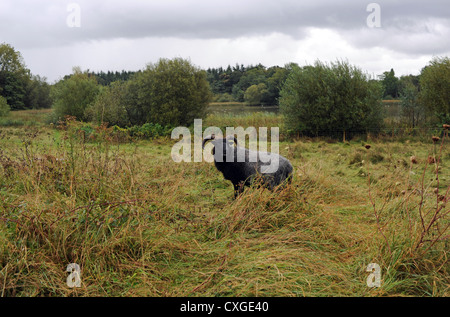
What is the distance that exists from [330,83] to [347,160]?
20.4 feet

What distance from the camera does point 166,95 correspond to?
16.1m

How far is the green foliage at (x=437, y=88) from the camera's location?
15086 mm

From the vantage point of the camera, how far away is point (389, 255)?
130 inches

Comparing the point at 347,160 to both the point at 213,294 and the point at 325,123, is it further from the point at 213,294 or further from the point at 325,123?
the point at 213,294

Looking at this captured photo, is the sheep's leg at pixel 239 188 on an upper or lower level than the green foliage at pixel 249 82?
lower

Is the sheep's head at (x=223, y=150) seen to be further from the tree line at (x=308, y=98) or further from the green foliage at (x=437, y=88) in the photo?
Result: the green foliage at (x=437, y=88)

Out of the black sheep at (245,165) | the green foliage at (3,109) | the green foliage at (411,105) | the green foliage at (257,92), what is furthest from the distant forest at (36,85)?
the black sheep at (245,165)

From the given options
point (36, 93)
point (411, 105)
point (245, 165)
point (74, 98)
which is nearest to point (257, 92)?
point (74, 98)

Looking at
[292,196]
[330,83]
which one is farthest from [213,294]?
[330,83]

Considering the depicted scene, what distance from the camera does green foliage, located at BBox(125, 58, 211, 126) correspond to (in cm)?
1609

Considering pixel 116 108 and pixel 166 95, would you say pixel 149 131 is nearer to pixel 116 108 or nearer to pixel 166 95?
pixel 166 95

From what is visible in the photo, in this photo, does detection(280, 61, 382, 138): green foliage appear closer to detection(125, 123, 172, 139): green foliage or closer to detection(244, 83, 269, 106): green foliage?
detection(125, 123, 172, 139): green foliage

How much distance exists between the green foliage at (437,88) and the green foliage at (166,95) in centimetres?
1009

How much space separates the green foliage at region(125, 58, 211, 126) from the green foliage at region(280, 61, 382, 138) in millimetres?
4607
